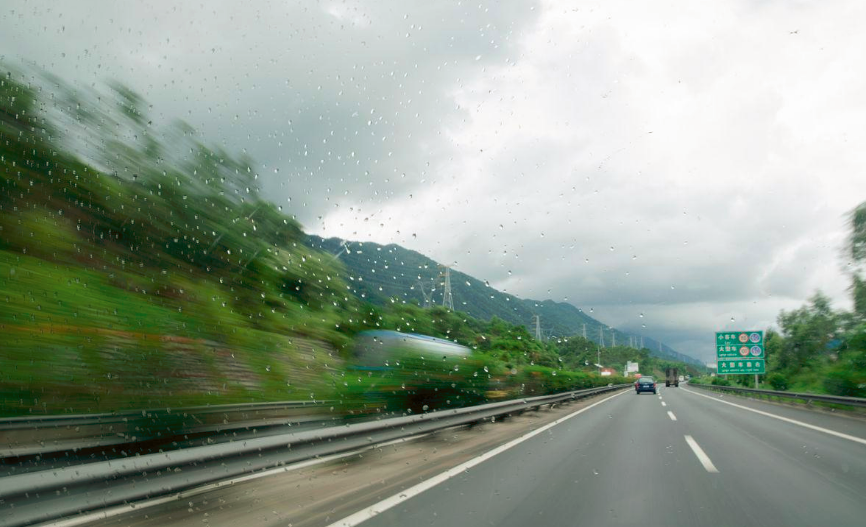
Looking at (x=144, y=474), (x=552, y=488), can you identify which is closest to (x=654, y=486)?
(x=552, y=488)

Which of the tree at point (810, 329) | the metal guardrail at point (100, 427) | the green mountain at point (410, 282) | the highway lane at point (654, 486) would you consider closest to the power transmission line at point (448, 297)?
the green mountain at point (410, 282)

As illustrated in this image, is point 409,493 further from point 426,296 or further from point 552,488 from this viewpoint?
point 426,296

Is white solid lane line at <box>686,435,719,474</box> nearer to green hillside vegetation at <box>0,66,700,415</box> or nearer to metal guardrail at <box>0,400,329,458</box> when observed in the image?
green hillside vegetation at <box>0,66,700,415</box>

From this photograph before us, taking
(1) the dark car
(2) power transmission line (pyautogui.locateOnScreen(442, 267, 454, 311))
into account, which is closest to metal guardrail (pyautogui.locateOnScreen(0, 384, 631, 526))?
(2) power transmission line (pyautogui.locateOnScreen(442, 267, 454, 311))

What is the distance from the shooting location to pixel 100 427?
5617mm

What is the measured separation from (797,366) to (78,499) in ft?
136

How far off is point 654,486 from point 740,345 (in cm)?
3428

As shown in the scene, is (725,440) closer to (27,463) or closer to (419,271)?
(419,271)

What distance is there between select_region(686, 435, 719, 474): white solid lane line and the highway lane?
0.10ft

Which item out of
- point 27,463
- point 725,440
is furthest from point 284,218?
point 725,440

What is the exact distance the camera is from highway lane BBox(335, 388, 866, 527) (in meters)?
4.88

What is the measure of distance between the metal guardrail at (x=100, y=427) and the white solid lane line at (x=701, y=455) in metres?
5.78

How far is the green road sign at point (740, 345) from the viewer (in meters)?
35.4

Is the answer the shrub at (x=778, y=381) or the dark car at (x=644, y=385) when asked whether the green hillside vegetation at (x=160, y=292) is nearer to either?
the dark car at (x=644, y=385)
